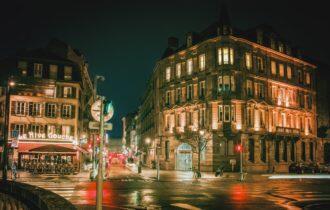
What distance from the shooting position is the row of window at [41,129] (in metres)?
50.5

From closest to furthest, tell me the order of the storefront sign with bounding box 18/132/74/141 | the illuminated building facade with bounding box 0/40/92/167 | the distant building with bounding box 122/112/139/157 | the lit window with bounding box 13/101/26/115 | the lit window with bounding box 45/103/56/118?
the storefront sign with bounding box 18/132/74/141, the illuminated building facade with bounding box 0/40/92/167, the lit window with bounding box 13/101/26/115, the lit window with bounding box 45/103/56/118, the distant building with bounding box 122/112/139/157

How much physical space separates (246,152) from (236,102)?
6356mm

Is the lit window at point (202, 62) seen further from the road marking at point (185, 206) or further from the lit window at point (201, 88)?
the road marking at point (185, 206)

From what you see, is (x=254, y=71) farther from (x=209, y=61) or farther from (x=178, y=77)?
(x=178, y=77)

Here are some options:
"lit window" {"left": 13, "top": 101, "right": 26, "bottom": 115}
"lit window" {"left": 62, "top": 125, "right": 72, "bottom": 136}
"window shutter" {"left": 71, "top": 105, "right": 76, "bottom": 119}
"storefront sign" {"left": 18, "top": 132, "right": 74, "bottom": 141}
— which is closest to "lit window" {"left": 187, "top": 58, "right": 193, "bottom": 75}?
"window shutter" {"left": 71, "top": 105, "right": 76, "bottom": 119}

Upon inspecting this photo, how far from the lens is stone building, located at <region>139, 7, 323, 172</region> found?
157 ft

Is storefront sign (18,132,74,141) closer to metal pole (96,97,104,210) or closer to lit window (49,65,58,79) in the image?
lit window (49,65,58,79)

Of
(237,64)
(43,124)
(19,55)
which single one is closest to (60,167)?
(43,124)

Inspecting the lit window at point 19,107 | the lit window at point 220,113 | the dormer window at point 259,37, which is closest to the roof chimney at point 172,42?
the dormer window at point 259,37

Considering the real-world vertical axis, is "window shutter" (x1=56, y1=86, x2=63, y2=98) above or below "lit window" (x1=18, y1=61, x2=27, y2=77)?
below

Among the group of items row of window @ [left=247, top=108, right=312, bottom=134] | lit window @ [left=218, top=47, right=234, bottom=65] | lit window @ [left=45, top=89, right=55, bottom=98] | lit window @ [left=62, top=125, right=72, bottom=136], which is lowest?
lit window @ [left=62, top=125, right=72, bottom=136]

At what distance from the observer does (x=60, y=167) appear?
41375 mm

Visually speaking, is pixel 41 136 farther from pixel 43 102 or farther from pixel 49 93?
pixel 49 93

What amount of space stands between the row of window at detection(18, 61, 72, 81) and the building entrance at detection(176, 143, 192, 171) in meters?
18.8
